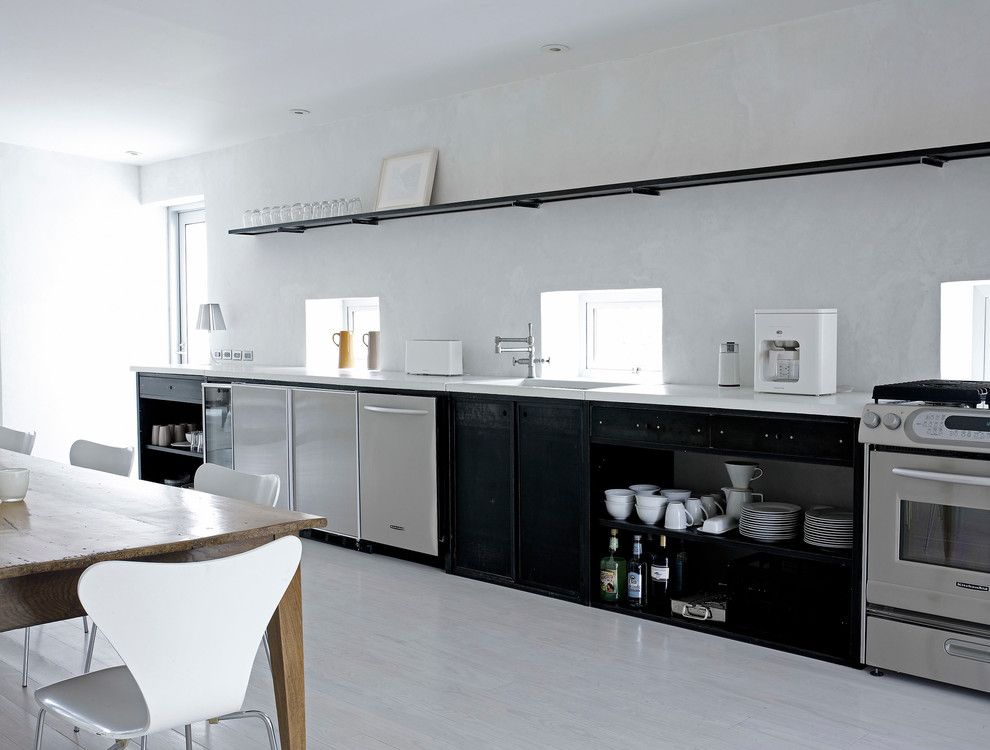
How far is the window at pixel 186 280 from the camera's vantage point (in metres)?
7.55

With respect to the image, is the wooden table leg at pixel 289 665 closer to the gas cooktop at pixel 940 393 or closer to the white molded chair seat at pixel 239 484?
the white molded chair seat at pixel 239 484

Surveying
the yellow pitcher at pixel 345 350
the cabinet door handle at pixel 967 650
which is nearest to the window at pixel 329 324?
the yellow pitcher at pixel 345 350

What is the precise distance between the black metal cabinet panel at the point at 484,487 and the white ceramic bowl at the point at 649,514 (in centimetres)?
64

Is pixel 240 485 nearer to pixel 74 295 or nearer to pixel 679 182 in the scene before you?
pixel 679 182

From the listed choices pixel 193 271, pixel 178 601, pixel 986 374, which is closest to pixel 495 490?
pixel 986 374

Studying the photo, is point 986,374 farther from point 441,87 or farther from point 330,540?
point 330,540

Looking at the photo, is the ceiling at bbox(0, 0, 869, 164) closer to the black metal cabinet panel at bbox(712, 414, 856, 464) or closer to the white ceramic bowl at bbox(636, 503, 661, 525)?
the black metal cabinet panel at bbox(712, 414, 856, 464)

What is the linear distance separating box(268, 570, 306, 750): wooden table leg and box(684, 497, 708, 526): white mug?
6.43 feet

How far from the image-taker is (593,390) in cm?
395

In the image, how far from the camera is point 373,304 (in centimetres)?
610

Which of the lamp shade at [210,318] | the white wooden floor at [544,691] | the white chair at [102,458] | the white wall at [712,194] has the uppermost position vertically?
the white wall at [712,194]

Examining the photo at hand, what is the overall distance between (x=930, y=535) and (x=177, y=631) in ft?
7.85

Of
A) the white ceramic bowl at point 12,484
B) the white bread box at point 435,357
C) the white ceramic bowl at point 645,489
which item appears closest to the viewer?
the white ceramic bowl at point 12,484

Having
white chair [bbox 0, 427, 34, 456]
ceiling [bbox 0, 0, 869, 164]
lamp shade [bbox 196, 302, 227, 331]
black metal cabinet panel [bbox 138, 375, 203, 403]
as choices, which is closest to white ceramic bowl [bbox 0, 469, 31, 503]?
white chair [bbox 0, 427, 34, 456]
